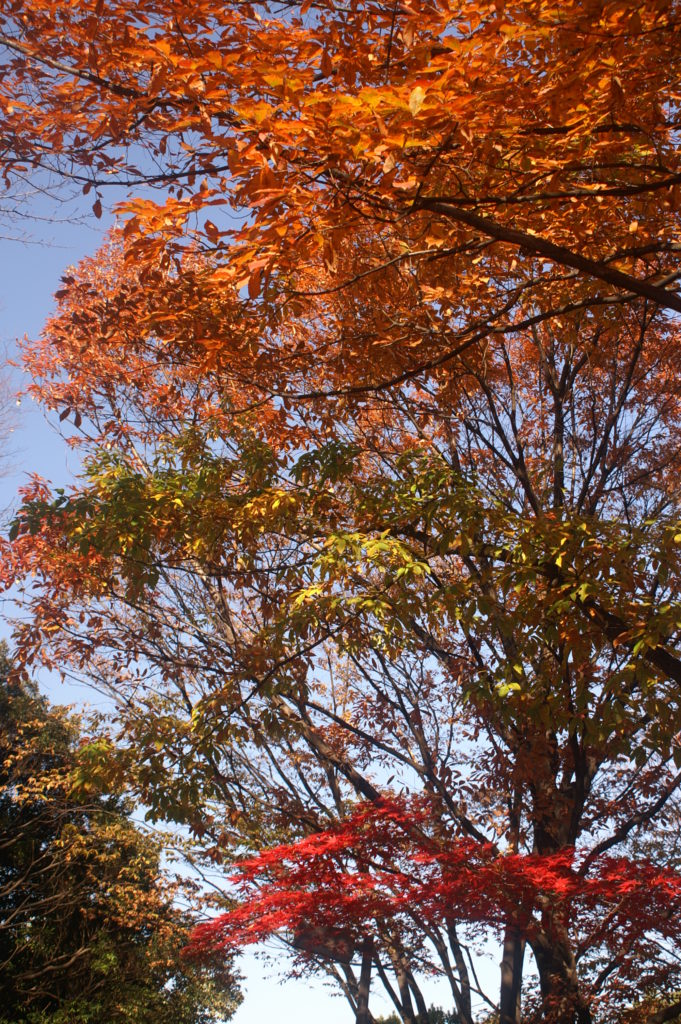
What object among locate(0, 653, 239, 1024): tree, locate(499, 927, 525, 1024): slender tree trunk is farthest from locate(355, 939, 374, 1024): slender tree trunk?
locate(0, 653, 239, 1024): tree

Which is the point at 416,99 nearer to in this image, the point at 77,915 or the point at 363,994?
the point at 363,994

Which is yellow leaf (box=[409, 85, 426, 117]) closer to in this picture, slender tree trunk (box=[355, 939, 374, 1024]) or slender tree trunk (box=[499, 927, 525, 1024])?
slender tree trunk (box=[499, 927, 525, 1024])

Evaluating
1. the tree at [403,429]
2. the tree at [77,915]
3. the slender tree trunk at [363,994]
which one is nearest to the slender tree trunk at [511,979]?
the tree at [403,429]

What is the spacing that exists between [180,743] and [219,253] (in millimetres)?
3771

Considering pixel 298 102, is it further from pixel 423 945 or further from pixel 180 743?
pixel 423 945

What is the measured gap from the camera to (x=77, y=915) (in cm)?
1311

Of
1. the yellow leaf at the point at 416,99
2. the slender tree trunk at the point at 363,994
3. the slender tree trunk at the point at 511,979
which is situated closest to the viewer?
the yellow leaf at the point at 416,99

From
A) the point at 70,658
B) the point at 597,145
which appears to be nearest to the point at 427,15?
the point at 597,145

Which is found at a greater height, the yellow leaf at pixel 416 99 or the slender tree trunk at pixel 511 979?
the yellow leaf at pixel 416 99

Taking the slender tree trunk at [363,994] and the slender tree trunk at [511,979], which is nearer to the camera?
the slender tree trunk at [511,979]

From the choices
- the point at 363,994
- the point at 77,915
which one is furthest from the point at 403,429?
the point at 77,915

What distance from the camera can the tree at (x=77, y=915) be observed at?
12.2 m

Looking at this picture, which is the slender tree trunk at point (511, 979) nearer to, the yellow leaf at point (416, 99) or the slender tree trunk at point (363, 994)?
the slender tree trunk at point (363, 994)

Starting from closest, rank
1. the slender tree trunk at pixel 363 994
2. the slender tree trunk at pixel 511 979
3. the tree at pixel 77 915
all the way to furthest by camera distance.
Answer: the slender tree trunk at pixel 511 979, the slender tree trunk at pixel 363 994, the tree at pixel 77 915
